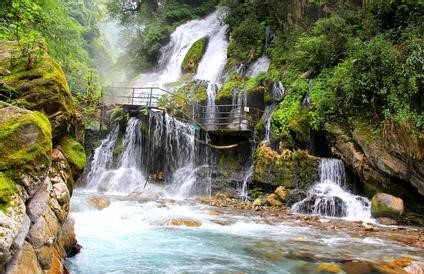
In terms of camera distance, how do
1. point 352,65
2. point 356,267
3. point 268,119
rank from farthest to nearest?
point 268,119
point 352,65
point 356,267

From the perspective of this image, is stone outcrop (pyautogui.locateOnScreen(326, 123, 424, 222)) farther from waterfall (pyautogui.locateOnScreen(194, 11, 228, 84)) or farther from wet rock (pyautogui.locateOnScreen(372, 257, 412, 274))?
waterfall (pyautogui.locateOnScreen(194, 11, 228, 84))

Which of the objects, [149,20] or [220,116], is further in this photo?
[149,20]

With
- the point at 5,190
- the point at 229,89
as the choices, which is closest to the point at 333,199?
the point at 229,89

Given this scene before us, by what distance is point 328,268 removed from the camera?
5.99 m

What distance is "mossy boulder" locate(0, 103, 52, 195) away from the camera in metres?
3.34

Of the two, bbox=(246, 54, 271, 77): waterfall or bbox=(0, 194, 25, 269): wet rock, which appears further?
bbox=(246, 54, 271, 77): waterfall

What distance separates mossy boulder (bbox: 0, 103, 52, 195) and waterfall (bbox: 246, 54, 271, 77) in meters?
18.0

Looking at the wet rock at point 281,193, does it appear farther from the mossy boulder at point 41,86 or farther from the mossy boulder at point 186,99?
the mossy boulder at point 41,86

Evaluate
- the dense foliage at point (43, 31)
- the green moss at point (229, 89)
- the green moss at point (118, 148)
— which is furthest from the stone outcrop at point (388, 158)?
the green moss at point (118, 148)

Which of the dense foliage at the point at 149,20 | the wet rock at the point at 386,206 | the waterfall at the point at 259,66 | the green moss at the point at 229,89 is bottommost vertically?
the wet rock at the point at 386,206

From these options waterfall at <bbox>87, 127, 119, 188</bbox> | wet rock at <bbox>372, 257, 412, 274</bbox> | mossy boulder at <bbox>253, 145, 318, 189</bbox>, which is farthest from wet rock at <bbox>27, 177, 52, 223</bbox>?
waterfall at <bbox>87, 127, 119, 188</bbox>

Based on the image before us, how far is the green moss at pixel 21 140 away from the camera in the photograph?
3.36 metres

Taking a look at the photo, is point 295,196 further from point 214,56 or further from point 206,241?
point 214,56

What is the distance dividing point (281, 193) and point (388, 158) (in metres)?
3.69
